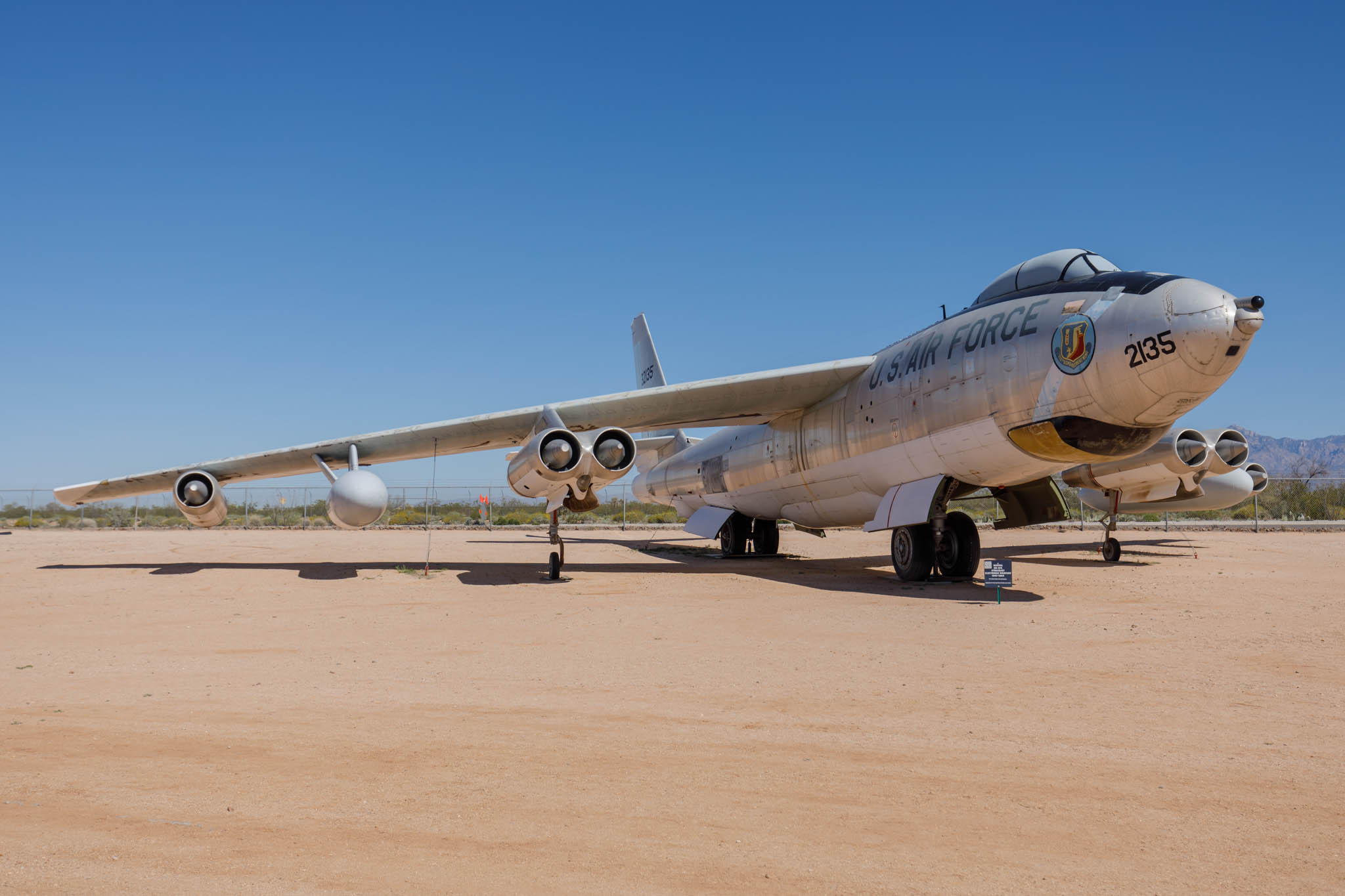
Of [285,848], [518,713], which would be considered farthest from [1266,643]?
[285,848]

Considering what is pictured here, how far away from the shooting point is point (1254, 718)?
495cm

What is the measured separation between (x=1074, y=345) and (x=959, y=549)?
4460 millimetres

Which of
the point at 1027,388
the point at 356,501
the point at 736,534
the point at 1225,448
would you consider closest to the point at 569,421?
the point at 356,501

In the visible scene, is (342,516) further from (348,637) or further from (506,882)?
(506,882)

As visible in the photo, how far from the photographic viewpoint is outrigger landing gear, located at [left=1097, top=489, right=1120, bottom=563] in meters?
17.9

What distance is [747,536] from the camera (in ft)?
68.4

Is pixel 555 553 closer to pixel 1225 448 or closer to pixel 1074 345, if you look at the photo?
pixel 1074 345

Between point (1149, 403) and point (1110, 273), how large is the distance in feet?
6.31

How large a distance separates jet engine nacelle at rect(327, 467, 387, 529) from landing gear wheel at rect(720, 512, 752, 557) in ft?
30.1

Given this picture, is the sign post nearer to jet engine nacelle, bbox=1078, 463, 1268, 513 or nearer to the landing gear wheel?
the landing gear wheel

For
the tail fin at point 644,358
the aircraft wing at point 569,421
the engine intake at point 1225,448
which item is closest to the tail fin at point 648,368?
the tail fin at point 644,358

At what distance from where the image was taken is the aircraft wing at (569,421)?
14.9 m

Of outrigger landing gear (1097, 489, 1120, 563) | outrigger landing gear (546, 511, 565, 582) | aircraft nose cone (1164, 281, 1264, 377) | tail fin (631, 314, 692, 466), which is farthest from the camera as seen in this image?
tail fin (631, 314, 692, 466)

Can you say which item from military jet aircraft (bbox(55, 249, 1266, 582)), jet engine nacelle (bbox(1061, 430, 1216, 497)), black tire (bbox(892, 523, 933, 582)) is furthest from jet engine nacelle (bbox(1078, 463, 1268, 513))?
black tire (bbox(892, 523, 933, 582))
